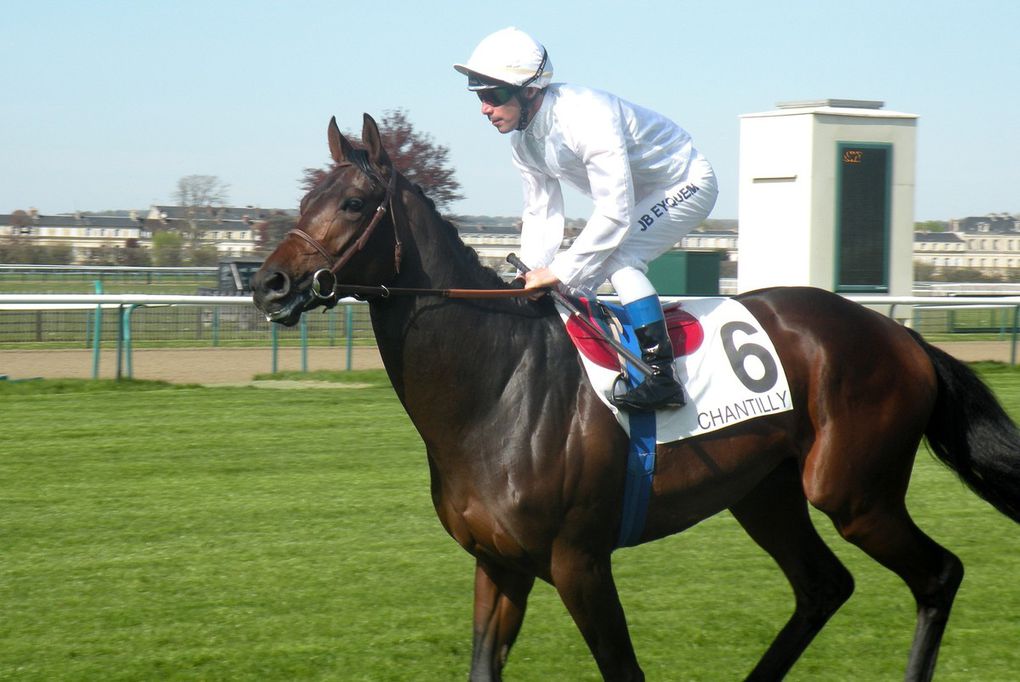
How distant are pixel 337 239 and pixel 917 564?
6.47 ft

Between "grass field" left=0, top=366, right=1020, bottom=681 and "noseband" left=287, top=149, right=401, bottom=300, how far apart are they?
4.49 ft

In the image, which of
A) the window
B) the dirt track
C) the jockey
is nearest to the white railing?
the dirt track

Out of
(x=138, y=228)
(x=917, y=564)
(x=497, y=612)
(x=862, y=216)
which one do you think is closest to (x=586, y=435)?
(x=497, y=612)

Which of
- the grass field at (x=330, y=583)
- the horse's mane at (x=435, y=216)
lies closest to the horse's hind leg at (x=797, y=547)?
the grass field at (x=330, y=583)

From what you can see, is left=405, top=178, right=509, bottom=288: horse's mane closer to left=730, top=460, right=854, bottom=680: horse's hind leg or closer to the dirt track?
left=730, top=460, right=854, bottom=680: horse's hind leg

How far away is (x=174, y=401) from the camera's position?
9906 mm

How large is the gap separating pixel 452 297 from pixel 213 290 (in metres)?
18.1

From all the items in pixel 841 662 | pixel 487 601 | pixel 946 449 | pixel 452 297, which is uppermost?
pixel 452 297

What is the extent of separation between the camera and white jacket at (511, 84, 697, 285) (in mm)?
3389

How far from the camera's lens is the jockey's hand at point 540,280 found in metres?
3.40

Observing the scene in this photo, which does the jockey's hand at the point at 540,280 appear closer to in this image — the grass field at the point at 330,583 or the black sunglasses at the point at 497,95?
the black sunglasses at the point at 497,95

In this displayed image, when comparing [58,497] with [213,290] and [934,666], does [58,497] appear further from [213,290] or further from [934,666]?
[213,290]

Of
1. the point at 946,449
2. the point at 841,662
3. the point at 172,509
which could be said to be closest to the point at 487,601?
the point at 841,662

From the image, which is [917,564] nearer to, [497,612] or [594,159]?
[497,612]
